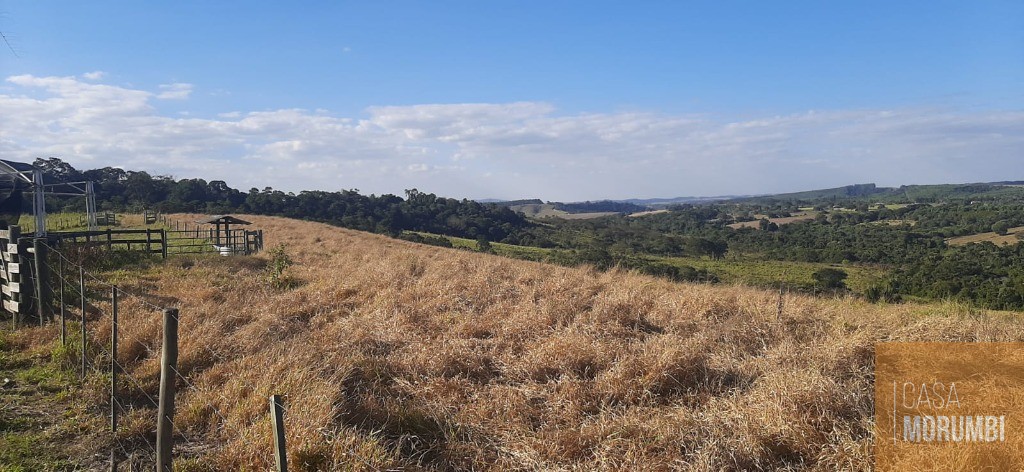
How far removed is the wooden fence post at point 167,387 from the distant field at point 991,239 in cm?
8156

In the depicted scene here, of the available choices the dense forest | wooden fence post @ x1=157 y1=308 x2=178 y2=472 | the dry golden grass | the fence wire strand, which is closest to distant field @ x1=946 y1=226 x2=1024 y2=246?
the dense forest

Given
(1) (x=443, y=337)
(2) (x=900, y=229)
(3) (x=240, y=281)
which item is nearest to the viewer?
(1) (x=443, y=337)

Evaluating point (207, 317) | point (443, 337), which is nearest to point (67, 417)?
point (207, 317)

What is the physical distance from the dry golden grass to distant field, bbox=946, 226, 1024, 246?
247ft

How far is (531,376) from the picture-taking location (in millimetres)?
5816

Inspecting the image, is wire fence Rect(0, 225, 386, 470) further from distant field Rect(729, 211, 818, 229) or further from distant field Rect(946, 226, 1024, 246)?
distant field Rect(729, 211, 818, 229)

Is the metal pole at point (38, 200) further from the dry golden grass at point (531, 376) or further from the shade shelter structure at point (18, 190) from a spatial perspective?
the dry golden grass at point (531, 376)

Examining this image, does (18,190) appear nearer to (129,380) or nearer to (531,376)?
(129,380)

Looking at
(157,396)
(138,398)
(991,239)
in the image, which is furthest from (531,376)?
(991,239)

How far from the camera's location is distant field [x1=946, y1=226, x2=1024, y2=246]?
64.8 meters

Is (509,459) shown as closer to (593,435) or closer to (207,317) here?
(593,435)

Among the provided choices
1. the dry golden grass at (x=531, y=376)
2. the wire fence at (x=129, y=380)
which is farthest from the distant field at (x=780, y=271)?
the wire fence at (x=129, y=380)

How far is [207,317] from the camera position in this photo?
7.59 m

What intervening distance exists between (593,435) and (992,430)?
9.86 ft
